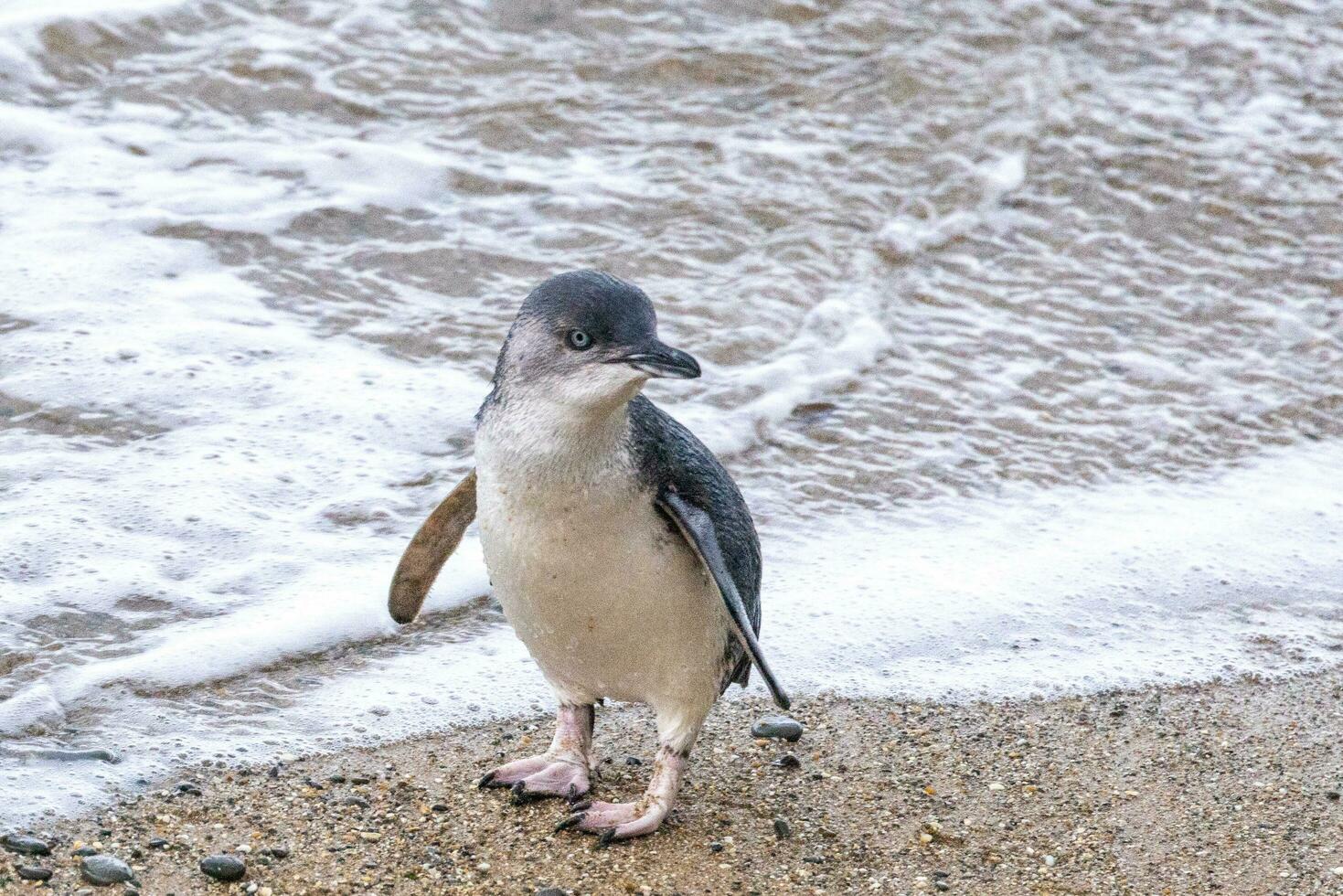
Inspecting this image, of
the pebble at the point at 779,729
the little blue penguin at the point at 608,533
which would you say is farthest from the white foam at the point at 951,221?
the little blue penguin at the point at 608,533

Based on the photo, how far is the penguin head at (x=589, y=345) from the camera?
3521 millimetres

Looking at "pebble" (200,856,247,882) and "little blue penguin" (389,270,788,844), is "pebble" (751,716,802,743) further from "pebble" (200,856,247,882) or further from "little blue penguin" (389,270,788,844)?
"pebble" (200,856,247,882)

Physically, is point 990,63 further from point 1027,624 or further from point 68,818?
point 68,818

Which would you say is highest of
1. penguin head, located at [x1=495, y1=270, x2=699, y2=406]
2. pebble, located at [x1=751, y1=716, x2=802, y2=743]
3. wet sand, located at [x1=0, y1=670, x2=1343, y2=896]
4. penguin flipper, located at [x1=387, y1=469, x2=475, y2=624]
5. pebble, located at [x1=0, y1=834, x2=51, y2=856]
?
penguin head, located at [x1=495, y1=270, x2=699, y2=406]

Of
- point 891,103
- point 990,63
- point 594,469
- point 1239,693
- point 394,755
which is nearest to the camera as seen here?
point 594,469

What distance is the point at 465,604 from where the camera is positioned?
5.11 meters

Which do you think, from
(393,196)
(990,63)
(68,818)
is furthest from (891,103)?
(68,818)

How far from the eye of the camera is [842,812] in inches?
161

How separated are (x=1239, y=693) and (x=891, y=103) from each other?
5.79 m

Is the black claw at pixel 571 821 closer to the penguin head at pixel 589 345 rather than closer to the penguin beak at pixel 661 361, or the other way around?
the penguin head at pixel 589 345

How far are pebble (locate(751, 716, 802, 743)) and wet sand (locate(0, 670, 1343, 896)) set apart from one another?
0.03m

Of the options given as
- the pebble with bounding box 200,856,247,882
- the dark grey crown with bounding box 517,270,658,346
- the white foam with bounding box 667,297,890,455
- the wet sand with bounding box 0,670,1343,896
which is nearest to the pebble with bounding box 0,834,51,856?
the wet sand with bounding box 0,670,1343,896

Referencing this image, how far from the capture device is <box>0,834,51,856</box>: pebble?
11.8 ft

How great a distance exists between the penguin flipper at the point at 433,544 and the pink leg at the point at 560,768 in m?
0.51
